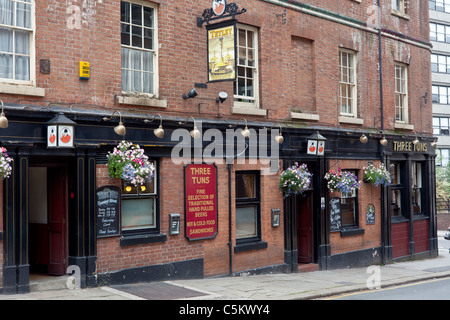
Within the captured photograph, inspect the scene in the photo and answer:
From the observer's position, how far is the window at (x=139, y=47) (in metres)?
12.1

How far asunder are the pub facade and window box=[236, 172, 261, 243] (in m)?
0.04

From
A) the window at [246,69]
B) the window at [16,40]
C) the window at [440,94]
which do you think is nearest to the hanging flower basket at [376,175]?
the window at [246,69]

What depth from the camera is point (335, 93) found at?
17.1 metres

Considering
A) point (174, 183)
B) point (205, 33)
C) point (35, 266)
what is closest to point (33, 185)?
point (35, 266)

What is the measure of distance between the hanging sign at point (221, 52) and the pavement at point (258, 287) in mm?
4518

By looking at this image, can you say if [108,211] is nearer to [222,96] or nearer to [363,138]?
[222,96]

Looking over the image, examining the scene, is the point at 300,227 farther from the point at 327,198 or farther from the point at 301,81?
the point at 301,81

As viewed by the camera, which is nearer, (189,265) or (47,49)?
(47,49)

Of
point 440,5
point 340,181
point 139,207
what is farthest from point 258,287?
point 440,5

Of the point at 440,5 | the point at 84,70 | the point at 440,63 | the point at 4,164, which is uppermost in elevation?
the point at 440,5

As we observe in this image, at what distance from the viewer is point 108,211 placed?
11.5m

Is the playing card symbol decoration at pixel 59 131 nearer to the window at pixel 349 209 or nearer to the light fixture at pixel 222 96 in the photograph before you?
the light fixture at pixel 222 96

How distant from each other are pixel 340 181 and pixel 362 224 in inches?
98.0

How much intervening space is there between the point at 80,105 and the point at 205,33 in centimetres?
384
